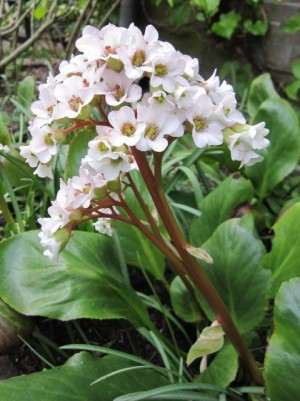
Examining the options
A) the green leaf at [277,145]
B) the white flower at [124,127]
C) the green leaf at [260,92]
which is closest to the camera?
the white flower at [124,127]

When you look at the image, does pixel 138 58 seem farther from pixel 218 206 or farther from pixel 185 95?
pixel 218 206

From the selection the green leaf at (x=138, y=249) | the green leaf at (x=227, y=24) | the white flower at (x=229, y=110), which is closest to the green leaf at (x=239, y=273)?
the green leaf at (x=138, y=249)

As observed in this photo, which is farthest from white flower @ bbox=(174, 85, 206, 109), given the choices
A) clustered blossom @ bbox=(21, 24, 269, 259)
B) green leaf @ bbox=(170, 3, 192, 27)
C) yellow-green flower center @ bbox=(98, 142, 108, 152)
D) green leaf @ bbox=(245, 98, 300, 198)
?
green leaf @ bbox=(170, 3, 192, 27)

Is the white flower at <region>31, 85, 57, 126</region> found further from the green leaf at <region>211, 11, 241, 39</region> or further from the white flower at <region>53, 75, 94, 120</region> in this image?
the green leaf at <region>211, 11, 241, 39</region>

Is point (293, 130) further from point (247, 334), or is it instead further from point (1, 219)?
point (1, 219)

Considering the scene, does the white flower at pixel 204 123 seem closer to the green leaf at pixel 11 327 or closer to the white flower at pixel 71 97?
the white flower at pixel 71 97

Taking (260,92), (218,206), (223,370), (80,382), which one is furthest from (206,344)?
(260,92)

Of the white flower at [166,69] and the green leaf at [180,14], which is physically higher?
the green leaf at [180,14]
